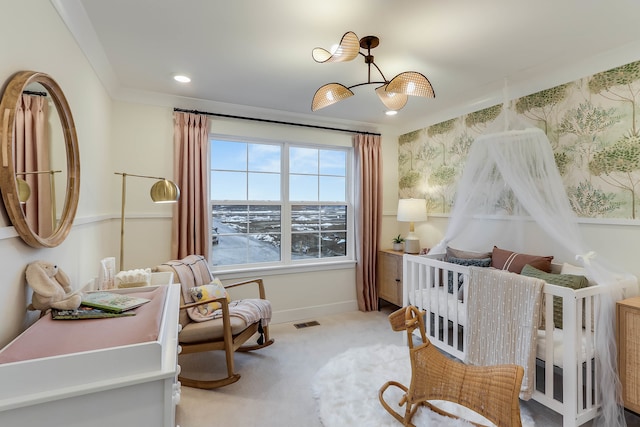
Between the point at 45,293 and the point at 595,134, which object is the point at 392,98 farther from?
the point at 45,293

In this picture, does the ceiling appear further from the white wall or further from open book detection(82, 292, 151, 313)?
open book detection(82, 292, 151, 313)

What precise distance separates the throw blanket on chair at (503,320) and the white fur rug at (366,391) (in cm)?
37

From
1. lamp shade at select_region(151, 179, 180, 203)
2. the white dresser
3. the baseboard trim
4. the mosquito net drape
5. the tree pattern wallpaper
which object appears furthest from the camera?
the baseboard trim

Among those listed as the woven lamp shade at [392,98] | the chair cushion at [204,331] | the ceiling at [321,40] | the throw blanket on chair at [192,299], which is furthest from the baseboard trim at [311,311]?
the woven lamp shade at [392,98]

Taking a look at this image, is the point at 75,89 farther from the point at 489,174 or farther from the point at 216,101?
the point at 489,174

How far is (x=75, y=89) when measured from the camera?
189cm

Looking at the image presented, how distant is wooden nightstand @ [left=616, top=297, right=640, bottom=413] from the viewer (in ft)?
5.74

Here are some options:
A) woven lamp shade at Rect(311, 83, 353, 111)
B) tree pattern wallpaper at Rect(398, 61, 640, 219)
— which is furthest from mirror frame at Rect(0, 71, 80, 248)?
tree pattern wallpaper at Rect(398, 61, 640, 219)

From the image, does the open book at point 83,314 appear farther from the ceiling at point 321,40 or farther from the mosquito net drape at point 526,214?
the mosquito net drape at point 526,214

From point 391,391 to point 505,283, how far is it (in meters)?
1.10

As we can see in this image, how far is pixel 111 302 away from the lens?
1354 millimetres

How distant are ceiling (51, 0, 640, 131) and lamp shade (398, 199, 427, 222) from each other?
4.02 feet

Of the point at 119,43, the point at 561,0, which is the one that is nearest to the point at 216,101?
the point at 119,43

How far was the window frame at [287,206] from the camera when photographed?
3.49 m
